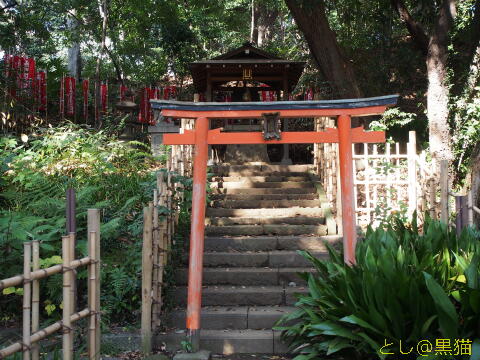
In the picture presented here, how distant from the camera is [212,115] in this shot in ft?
16.3

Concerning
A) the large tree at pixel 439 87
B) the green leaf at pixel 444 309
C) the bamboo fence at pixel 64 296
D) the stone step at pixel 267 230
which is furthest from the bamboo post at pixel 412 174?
the bamboo fence at pixel 64 296

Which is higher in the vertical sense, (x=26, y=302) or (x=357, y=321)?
(x=26, y=302)

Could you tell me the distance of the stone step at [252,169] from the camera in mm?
8984

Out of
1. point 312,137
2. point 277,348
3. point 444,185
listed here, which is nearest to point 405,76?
point 444,185

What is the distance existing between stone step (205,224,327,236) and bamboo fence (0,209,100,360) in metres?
Answer: 3.46

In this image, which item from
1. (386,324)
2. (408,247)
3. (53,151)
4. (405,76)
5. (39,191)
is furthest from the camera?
(405,76)

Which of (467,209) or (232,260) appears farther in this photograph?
(232,260)

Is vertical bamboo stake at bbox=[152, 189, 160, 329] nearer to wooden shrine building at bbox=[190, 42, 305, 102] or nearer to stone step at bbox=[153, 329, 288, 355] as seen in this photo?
stone step at bbox=[153, 329, 288, 355]

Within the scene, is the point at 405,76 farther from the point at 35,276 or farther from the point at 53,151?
the point at 35,276

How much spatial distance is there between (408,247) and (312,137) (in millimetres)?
1466

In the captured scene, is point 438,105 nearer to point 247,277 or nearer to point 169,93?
point 247,277

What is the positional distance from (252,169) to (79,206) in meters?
4.06

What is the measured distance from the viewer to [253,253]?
6367 mm

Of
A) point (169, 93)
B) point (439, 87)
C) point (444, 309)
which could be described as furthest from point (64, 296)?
point (169, 93)
